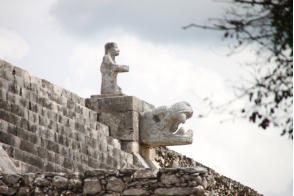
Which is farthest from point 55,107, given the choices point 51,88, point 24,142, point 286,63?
point 286,63

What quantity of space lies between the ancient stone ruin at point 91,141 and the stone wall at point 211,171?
40 millimetres

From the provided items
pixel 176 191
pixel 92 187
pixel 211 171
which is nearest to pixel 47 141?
pixel 92 187

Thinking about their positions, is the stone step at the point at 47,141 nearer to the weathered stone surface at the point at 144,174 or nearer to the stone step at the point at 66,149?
the stone step at the point at 66,149

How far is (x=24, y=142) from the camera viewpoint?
10680 millimetres

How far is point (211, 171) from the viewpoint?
17594mm

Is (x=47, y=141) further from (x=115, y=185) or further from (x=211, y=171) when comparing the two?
(x=211, y=171)

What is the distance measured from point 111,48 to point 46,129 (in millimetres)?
3773

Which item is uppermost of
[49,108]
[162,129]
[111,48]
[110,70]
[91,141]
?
[111,48]

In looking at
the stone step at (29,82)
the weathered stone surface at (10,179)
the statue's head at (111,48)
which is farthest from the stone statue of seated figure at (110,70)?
the weathered stone surface at (10,179)

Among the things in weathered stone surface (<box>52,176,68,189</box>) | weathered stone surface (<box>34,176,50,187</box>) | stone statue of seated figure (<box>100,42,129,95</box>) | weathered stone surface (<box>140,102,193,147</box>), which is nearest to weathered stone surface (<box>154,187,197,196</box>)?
weathered stone surface (<box>52,176,68,189</box>)

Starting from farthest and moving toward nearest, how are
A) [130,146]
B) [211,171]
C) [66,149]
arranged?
[211,171] → [130,146] → [66,149]

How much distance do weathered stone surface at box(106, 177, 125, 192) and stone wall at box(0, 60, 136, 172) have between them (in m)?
1.53

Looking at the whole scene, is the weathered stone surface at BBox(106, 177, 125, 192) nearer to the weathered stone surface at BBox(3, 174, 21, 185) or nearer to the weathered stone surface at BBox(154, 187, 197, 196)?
the weathered stone surface at BBox(154, 187, 197, 196)

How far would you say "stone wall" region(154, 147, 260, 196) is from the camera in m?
15.6
